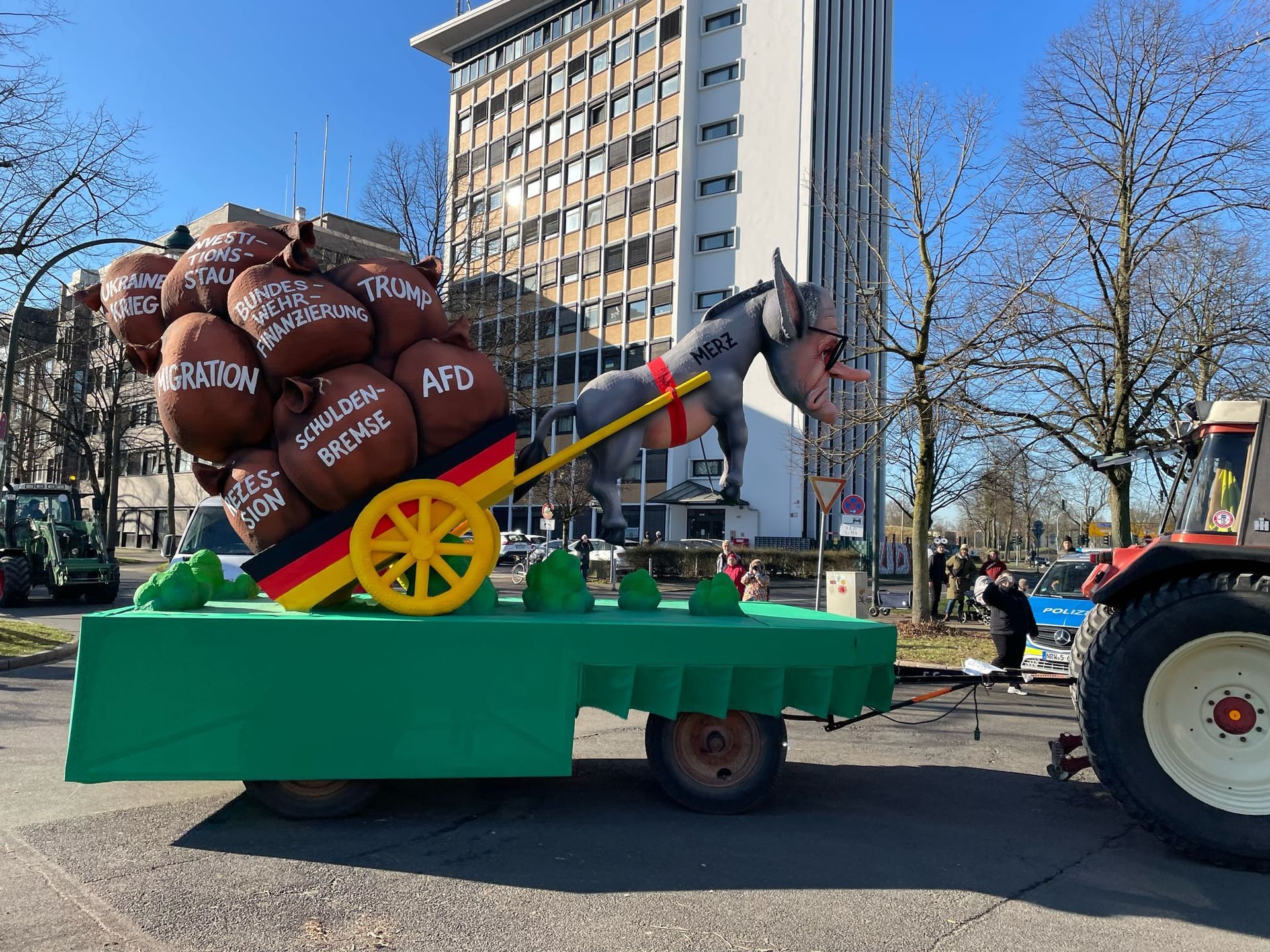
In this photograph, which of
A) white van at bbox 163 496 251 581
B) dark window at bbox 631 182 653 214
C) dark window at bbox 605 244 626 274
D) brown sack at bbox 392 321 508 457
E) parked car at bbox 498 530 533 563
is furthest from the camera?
dark window at bbox 605 244 626 274

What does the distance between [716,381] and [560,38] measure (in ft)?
169

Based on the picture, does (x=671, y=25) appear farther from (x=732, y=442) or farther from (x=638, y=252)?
(x=732, y=442)

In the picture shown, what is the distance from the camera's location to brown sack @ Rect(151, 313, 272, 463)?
562cm

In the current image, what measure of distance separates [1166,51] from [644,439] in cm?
1368

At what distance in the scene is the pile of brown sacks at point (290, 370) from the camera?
222 inches

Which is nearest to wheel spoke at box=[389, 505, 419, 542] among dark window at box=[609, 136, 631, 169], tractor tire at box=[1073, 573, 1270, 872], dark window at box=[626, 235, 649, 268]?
tractor tire at box=[1073, 573, 1270, 872]

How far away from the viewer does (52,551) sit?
1986cm

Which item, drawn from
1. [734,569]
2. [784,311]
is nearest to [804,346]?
[784,311]

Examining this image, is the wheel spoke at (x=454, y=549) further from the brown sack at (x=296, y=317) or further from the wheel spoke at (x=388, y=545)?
the brown sack at (x=296, y=317)

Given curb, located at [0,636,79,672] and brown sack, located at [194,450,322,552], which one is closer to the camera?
brown sack, located at [194,450,322,552]

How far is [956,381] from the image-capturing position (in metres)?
14.6

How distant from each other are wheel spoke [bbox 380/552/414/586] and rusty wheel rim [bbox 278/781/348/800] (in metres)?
1.28

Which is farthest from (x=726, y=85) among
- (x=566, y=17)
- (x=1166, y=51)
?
(x=1166, y=51)

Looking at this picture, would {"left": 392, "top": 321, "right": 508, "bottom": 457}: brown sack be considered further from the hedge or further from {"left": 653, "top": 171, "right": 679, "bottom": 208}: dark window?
{"left": 653, "top": 171, "right": 679, "bottom": 208}: dark window
